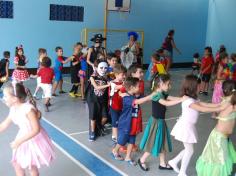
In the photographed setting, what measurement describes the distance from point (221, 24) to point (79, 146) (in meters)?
10.9

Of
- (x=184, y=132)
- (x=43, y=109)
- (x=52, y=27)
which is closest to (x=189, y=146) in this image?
(x=184, y=132)

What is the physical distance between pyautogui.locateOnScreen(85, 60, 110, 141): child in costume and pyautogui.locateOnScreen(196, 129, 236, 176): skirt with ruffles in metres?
1.72

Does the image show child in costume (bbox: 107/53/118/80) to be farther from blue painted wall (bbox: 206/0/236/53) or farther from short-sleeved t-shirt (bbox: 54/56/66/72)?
blue painted wall (bbox: 206/0/236/53)

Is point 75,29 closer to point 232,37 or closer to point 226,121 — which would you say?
point 232,37

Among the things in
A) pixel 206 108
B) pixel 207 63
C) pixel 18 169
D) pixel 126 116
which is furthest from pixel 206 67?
pixel 18 169

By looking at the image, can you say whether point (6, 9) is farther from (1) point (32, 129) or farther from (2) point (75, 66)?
(1) point (32, 129)

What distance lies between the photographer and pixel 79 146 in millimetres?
4625

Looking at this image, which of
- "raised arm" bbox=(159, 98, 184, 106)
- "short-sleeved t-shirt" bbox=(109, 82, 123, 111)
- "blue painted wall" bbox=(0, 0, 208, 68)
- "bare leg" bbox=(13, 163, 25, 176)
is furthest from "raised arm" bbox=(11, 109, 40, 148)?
"blue painted wall" bbox=(0, 0, 208, 68)

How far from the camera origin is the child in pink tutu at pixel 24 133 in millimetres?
2719

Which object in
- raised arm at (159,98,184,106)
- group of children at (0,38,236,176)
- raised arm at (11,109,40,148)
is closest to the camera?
raised arm at (11,109,40,148)

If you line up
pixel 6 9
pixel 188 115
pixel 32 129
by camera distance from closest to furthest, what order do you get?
pixel 32 129 < pixel 188 115 < pixel 6 9

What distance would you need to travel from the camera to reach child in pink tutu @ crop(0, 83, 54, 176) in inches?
107

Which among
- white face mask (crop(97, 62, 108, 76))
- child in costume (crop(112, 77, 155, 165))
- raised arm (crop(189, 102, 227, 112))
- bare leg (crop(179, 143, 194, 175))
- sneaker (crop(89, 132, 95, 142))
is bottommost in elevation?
sneaker (crop(89, 132, 95, 142))

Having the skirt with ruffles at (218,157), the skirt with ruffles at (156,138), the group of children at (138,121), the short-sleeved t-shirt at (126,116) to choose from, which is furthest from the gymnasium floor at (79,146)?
the skirt with ruffles at (218,157)
